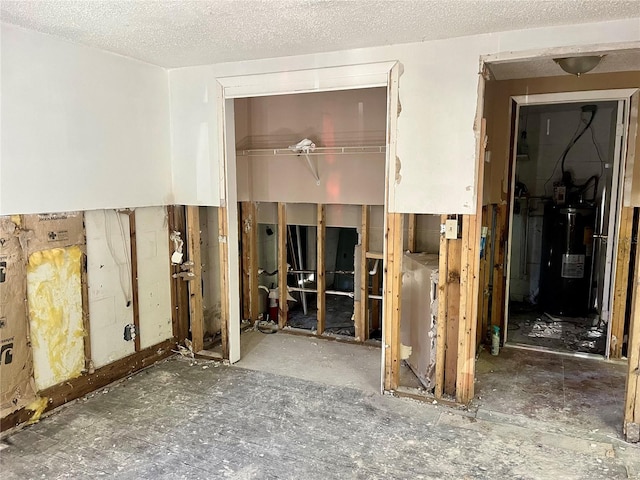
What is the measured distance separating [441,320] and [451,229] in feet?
2.14

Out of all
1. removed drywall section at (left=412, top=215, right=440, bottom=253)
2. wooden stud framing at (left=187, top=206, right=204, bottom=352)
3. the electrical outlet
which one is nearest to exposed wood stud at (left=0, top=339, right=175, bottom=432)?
wooden stud framing at (left=187, top=206, right=204, bottom=352)

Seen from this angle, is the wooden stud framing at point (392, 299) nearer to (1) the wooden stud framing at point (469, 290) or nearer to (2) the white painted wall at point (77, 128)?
(1) the wooden stud framing at point (469, 290)

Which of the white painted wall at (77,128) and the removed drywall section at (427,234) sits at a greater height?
the white painted wall at (77,128)

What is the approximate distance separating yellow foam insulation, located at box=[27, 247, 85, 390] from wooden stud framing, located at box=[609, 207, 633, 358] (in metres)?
4.32

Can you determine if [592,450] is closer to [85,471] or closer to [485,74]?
[485,74]

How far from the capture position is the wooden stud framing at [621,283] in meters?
3.72

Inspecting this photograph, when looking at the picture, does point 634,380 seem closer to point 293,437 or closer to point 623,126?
point 293,437

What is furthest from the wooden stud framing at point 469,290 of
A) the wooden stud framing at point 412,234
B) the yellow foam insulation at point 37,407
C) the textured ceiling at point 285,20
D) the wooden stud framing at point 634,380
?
the yellow foam insulation at point 37,407

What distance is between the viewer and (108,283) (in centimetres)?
337

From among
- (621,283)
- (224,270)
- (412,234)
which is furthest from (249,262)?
(621,283)

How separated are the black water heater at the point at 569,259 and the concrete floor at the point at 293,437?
2.15 meters

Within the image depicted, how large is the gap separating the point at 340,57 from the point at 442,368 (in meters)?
2.32

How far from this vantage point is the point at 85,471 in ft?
7.82

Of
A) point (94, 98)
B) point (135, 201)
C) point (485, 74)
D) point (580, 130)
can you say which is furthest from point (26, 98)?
point (580, 130)
